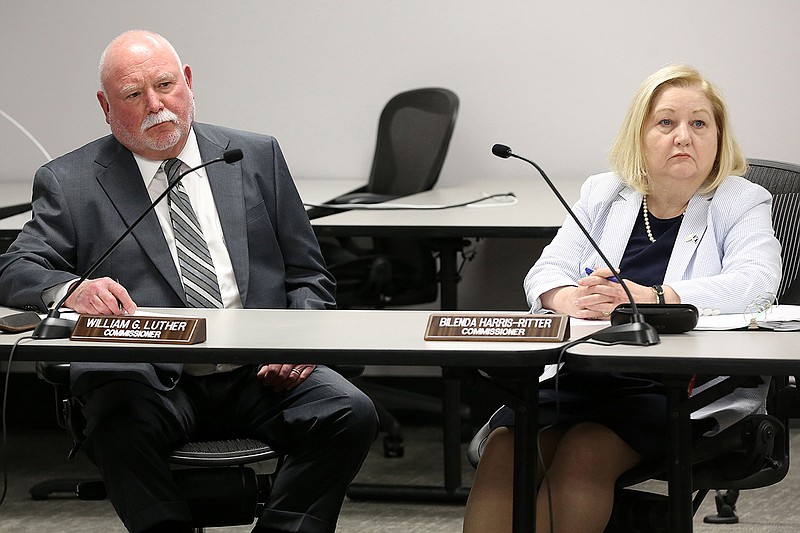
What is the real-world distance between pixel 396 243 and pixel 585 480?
2059mm

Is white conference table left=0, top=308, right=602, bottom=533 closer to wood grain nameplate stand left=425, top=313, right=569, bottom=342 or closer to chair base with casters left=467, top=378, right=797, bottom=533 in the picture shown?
wood grain nameplate stand left=425, top=313, right=569, bottom=342

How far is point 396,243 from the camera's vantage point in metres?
4.16

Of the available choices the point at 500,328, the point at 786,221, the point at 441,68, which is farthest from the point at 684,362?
the point at 441,68

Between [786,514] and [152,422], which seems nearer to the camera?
[152,422]

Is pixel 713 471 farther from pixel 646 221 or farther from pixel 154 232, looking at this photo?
pixel 154 232

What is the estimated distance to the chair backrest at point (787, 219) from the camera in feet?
8.31

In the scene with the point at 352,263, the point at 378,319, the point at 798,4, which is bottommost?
the point at 352,263

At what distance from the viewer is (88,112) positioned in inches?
195

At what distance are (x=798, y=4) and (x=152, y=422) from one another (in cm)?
320

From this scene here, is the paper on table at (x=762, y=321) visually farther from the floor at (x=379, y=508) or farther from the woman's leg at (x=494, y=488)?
the floor at (x=379, y=508)

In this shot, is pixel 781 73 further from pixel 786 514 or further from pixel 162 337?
pixel 162 337

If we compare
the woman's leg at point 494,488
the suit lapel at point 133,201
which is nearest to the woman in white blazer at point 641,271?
the woman's leg at point 494,488

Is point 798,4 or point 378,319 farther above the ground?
point 798,4

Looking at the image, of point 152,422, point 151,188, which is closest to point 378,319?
point 152,422
